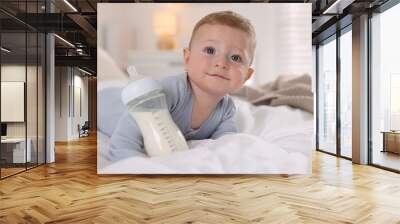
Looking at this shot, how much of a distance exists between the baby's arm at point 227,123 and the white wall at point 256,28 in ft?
1.71

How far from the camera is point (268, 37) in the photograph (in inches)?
249

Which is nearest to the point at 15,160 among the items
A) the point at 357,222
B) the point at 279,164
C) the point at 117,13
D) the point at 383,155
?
the point at 117,13

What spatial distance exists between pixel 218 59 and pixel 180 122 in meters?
1.11

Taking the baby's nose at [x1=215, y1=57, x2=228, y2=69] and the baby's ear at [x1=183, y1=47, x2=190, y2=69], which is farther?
the baby's ear at [x1=183, y1=47, x2=190, y2=69]

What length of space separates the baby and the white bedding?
15 centimetres

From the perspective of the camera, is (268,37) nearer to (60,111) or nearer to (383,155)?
(383,155)

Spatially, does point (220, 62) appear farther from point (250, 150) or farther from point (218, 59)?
point (250, 150)

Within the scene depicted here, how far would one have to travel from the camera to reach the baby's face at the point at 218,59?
6.01 metres

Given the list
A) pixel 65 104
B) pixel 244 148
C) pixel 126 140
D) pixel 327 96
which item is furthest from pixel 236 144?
pixel 65 104

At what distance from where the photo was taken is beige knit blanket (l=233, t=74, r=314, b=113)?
6.24 meters

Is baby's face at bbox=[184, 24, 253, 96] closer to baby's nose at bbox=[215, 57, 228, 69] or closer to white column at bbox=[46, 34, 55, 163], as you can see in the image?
baby's nose at bbox=[215, 57, 228, 69]

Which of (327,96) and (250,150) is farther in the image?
(327,96)

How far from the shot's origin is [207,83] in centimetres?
610

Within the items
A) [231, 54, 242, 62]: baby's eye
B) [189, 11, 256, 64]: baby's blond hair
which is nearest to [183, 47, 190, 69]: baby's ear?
[189, 11, 256, 64]: baby's blond hair
